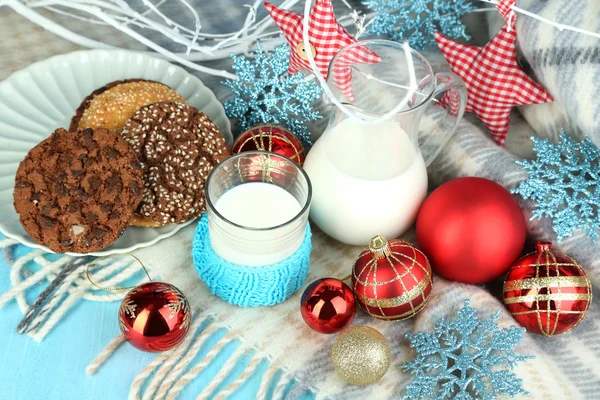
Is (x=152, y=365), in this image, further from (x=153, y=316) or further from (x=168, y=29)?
(x=168, y=29)

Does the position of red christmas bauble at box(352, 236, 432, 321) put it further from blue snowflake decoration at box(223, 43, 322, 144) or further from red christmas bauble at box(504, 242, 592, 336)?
blue snowflake decoration at box(223, 43, 322, 144)

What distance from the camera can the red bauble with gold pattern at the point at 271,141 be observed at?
108 centimetres

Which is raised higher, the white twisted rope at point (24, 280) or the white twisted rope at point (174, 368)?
the white twisted rope at point (24, 280)

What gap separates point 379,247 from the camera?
2.97 ft

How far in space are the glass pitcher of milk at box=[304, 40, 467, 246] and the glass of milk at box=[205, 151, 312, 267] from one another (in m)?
0.06

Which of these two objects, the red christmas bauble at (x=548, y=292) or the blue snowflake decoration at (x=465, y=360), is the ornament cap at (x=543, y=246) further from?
the blue snowflake decoration at (x=465, y=360)

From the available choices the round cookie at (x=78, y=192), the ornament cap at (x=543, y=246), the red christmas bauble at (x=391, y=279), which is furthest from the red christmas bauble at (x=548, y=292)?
the round cookie at (x=78, y=192)

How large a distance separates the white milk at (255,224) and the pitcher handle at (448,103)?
0.25 meters

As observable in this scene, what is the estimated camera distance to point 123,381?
2.97 feet

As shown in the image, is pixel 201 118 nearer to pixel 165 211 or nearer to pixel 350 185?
pixel 165 211

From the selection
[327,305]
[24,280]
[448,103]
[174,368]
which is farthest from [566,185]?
[24,280]

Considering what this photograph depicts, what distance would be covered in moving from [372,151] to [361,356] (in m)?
0.28

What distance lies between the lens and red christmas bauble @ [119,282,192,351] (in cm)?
88

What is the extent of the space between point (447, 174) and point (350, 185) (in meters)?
0.23
